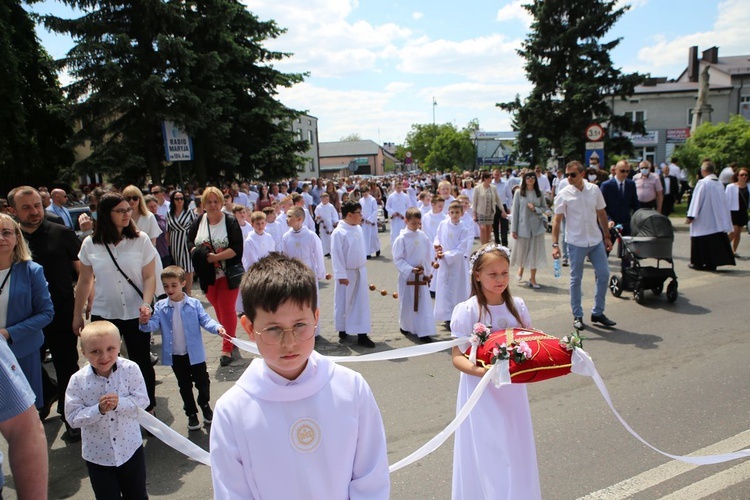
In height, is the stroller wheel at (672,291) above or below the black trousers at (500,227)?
below

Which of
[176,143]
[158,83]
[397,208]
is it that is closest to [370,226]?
[397,208]

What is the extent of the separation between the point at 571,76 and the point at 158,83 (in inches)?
944

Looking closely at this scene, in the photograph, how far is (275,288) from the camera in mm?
1861

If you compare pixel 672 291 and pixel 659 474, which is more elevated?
pixel 672 291

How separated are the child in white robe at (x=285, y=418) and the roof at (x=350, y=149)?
118560mm

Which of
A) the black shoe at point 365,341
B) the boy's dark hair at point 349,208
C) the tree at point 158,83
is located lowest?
the black shoe at point 365,341

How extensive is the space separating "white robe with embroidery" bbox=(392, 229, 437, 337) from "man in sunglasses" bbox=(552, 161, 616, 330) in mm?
1801

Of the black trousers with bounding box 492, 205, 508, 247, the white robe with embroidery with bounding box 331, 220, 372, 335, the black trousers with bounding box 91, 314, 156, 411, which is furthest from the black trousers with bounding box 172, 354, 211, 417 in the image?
the black trousers with bounding box 492, 205, 508, 247

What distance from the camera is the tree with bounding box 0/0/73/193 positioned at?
2017cm

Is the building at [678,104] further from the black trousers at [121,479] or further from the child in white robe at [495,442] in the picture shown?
the black trousers at [121,479]

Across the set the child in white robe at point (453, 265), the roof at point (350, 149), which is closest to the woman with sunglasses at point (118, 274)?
the child in white robe at point (453, 265)

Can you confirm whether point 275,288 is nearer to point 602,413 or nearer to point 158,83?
point 602,413

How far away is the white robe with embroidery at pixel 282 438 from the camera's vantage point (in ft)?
5.93

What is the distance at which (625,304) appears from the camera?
8.62m
